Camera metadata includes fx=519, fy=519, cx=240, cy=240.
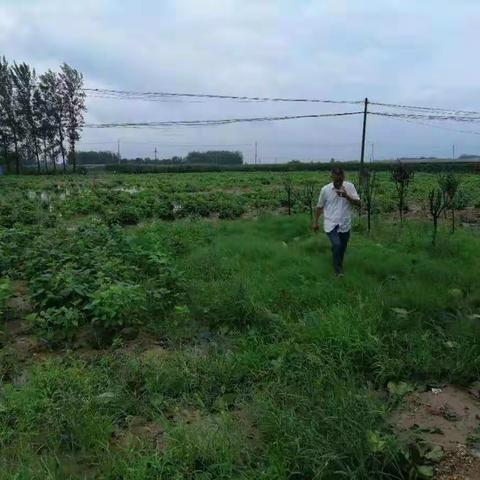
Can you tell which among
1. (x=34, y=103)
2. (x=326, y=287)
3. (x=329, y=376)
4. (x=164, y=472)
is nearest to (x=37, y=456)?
(x=164, y=472)

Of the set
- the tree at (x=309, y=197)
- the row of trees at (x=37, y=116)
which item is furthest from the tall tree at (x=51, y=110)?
the tree at (x=309, y=197)

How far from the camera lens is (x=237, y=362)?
15.1 feet

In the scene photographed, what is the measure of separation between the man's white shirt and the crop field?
667 mm

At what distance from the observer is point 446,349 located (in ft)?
15.8

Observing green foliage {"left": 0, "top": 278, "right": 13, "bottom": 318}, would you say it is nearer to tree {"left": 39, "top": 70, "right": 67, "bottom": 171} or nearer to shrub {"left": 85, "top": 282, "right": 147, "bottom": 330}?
shrub {"left": 85, "top": 282, "right": 147, "bottom": 330}

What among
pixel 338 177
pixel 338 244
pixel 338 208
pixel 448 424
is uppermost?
pixel 338 177

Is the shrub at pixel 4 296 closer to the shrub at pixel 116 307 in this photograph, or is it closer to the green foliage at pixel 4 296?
the green foliage at pixel 4 296

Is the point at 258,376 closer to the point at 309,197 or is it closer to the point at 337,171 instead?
the point at 337,171

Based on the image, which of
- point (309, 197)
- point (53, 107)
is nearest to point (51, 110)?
point (53, 107)

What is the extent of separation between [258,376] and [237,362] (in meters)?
0.26

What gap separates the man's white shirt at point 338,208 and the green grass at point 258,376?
26.5 inches

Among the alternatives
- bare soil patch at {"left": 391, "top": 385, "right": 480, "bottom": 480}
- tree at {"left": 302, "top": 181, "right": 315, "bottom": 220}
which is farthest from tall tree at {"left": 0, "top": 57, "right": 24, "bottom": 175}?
bare soil patch at {"left": 391, "top": 385, "right": 480, "bottom": 480}

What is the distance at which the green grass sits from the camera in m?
3.17

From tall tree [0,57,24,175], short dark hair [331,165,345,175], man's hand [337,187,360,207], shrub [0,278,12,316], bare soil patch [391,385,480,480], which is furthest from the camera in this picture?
tall tree [0,57,24,175]
